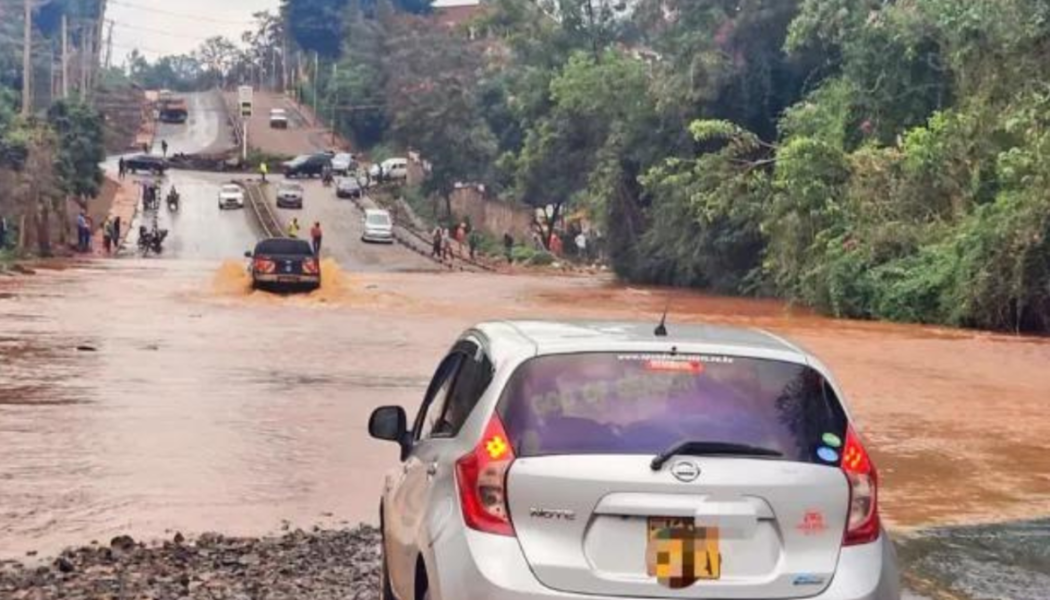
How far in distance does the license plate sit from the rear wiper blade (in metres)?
0.18

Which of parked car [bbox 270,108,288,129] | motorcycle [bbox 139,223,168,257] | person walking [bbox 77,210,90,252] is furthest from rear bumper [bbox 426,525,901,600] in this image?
parked car [bbox 270,108,288,129]

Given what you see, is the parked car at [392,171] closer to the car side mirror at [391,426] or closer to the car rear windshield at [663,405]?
the car side mirror at [391,426]

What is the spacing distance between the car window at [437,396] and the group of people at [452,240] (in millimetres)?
55773

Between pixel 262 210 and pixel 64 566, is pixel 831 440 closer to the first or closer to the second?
pixel 64 566

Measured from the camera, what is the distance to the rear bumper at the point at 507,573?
468 centimetres

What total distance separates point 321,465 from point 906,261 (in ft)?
80.3

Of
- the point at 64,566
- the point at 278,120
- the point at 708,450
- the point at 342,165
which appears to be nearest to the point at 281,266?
the point at 64,566

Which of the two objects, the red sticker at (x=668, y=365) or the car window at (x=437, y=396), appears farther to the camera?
the car window at (x=437, y=396)

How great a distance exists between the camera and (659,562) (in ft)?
15.4

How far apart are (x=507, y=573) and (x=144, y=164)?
86.5 meters

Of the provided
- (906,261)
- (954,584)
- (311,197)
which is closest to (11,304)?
(906,261)

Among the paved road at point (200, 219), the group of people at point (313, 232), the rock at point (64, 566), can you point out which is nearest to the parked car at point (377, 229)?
the group of people at point (313, 232)

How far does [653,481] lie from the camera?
468 cm

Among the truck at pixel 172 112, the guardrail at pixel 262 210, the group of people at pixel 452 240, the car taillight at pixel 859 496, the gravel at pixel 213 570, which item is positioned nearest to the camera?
the car taillight at pixel 859 496
